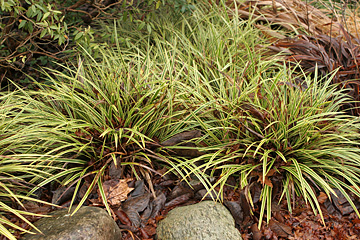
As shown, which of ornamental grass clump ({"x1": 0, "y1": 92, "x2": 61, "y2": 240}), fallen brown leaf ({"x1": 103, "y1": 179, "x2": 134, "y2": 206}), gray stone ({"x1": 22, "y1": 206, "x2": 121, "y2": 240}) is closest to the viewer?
gray stone ({"x1": 22, "y1": 206, "x2": 121, "y2": 240})

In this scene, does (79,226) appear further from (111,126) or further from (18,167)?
(111,126)

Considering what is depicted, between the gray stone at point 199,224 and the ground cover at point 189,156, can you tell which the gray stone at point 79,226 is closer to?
the ground cover at point 189,156

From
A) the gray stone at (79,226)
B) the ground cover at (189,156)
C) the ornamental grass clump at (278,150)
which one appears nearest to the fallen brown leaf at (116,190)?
the ground cover at (189,156)

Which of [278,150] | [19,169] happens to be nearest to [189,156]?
[278,150]

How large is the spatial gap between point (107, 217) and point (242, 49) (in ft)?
8.33

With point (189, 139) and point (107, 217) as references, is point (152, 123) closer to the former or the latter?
point (189, 139)

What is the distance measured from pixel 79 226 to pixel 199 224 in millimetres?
836

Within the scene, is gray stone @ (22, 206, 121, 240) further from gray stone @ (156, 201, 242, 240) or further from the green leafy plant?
gray stone @ (156, 201, 242, 240)

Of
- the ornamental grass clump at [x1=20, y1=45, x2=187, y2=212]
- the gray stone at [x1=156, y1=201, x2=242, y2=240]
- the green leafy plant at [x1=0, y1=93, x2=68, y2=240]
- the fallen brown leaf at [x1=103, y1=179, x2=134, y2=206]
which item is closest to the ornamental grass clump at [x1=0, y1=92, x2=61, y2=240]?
the green leafy plant at [x1=0, y1=93, x2=68, y2=240]

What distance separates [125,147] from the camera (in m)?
2.71

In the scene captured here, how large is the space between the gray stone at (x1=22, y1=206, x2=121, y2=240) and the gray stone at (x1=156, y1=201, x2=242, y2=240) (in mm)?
375

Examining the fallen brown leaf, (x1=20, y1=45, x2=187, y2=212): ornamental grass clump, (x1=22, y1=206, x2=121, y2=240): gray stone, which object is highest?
(x1=20, y1=45, x2=187, y2=212): ornamental grass clump

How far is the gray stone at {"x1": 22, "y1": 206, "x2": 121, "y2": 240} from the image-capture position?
2070 millimetres

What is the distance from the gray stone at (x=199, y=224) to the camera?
237 centimetres
